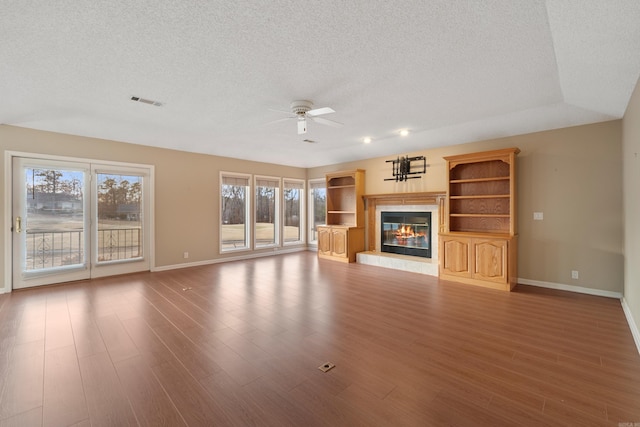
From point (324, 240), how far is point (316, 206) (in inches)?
64.5

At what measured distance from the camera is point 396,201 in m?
6.77

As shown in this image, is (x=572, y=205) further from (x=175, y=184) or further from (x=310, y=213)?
(x=175, y=184)

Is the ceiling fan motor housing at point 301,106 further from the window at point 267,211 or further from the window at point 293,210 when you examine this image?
the window at point 293,210

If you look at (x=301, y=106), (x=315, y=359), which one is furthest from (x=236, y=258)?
(x=315, y=359)

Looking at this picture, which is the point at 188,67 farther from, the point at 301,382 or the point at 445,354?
the point at 445,354

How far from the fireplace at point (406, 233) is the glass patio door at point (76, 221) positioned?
17.3 feet

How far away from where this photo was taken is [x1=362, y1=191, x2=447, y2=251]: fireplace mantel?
6.00 meters

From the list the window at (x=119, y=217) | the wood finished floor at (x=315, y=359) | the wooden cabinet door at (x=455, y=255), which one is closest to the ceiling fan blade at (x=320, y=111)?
the wood finished floor at (x=315, y=359)

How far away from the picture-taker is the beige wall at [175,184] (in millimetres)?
4980

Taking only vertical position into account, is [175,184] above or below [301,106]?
below

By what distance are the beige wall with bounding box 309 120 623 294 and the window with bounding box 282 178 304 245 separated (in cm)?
523

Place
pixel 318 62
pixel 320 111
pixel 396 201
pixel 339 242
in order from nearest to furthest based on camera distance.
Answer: pixel 318 62, pixel 320 111, pixel 396 201, pixel 339 242

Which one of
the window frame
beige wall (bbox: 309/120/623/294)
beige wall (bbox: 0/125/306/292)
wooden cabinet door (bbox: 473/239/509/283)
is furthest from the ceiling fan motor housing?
the window frame

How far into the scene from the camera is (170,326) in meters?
3.17
